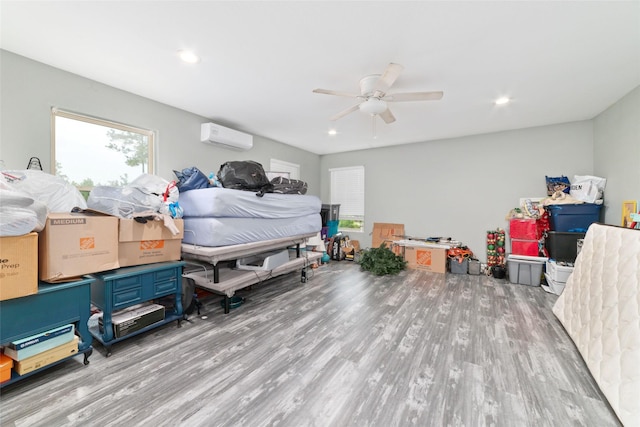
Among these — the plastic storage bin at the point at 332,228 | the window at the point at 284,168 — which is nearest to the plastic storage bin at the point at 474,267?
the plastic storage bin at the point at 332,228

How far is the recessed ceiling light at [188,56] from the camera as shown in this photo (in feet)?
7.36

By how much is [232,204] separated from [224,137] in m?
1.85

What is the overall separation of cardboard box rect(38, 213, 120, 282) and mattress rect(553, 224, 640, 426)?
3.61 m

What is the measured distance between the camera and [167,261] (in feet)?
8.00

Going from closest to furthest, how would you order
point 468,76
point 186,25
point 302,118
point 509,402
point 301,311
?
point 509,402 → point 186,25 → point 468,76 → point 301,311 → point 302,118

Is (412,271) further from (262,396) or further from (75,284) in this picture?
(75,284)

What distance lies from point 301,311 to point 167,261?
1.55 meters

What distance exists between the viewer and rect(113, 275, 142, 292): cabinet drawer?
1.97m

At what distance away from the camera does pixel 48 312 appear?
5.36ft

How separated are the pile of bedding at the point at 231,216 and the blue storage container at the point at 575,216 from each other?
13.6ft

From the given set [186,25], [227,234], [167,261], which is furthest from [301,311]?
[186,25]

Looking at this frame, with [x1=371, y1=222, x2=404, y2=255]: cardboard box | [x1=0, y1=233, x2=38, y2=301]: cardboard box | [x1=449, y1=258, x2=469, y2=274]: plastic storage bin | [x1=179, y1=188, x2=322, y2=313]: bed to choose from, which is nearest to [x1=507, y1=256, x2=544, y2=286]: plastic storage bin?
[x1=449, y1=258, x2=469, y2=274]: plastic storage bin

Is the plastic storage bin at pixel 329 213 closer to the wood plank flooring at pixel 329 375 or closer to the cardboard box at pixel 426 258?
the cardboard box at pixel 426 258

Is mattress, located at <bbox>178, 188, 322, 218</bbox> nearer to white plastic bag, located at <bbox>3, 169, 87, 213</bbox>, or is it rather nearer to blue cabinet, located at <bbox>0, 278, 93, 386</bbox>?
white plastic bag, located at <bbox>3, 169, 87, 213</bbox>
